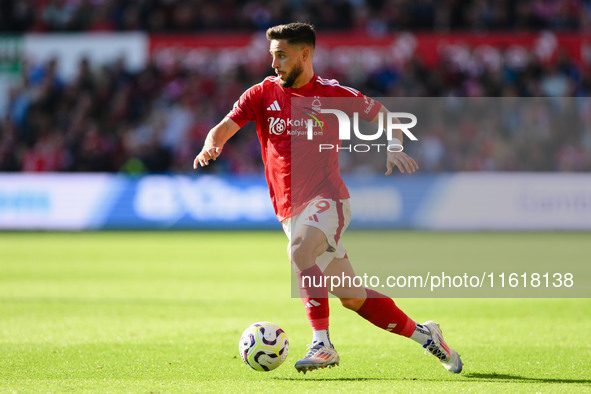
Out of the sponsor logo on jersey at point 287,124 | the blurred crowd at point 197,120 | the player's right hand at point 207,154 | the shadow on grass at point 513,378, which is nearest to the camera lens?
the shadow on grass at point 513,378

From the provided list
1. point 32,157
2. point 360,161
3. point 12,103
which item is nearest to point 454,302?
point 360,161

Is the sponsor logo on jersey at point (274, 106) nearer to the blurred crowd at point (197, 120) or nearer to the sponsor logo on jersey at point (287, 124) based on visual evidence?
the sponsor logo on jersey at point (287, 124)

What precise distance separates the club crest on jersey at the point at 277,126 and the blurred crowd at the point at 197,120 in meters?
12.8

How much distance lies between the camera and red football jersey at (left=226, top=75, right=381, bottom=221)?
5.87 m

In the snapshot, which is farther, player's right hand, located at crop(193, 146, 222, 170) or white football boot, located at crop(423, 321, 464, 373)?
white football boot, located at crop(423, 321, 464, 373)

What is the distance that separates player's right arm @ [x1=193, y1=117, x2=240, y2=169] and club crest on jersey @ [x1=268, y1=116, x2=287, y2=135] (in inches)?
9.1

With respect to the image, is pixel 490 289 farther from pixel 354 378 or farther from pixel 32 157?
pixel 32 157

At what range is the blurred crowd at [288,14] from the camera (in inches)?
880

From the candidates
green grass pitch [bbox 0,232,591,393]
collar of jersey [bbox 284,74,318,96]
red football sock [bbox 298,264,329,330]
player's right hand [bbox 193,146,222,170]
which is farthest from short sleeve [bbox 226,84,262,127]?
green grass pitch [bbox 0,232,591,393]

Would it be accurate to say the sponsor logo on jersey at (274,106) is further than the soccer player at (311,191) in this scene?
Yes

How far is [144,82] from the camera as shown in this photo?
885 inches

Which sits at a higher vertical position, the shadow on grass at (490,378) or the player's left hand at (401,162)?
the player's left hand at (401,162)

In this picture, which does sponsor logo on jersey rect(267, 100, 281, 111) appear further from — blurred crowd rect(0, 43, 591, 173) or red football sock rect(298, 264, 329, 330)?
blurred crowd rect(0, 43, 591, 173)

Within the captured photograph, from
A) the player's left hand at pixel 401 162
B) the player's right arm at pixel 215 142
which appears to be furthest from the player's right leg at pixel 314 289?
the player's right arm at pixel 215 142
